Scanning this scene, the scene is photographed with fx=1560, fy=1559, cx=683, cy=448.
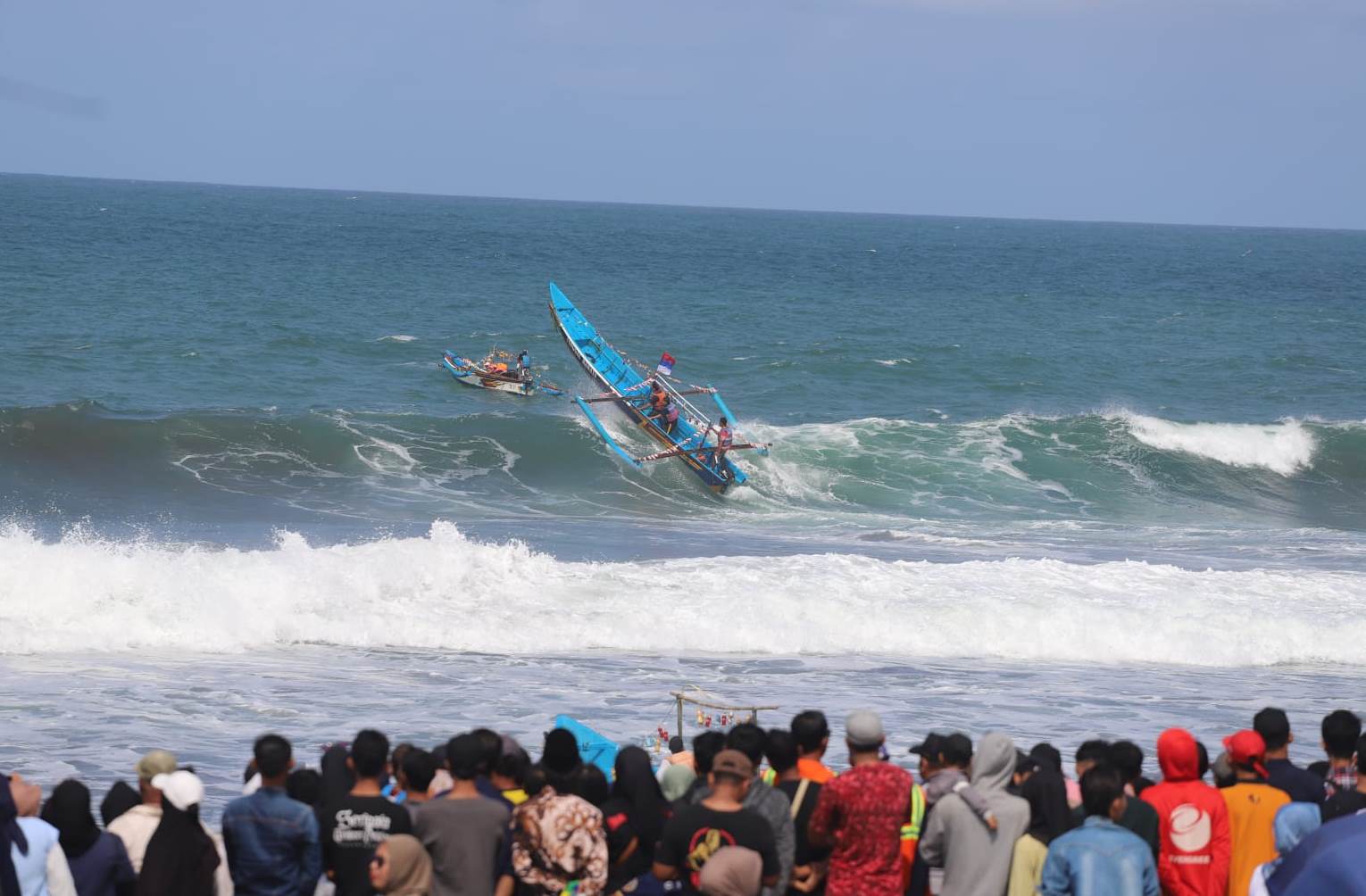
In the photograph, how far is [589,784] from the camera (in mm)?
6020

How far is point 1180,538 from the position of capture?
81.7 feet

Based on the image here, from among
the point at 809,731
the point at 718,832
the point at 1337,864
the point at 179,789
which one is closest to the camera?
the point at 1337,864

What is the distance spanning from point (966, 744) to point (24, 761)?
277 inches

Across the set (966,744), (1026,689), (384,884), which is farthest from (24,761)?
(1026,689)

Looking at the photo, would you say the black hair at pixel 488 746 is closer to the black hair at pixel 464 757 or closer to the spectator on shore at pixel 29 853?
the black hair at pixel 464 757

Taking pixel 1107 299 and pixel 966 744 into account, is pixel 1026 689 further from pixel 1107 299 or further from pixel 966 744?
pixel 1107 299

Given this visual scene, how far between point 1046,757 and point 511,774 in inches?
87.2

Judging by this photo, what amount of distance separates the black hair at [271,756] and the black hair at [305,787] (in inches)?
12.5

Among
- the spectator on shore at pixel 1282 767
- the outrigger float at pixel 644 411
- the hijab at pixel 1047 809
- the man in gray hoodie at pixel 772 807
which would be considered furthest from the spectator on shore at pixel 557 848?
the outrigger float at pixel 644 411

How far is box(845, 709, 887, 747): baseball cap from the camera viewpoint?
6.06m

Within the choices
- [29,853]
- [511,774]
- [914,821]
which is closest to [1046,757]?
[914,821]

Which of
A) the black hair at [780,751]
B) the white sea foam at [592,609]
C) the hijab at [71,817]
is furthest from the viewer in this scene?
the white sea foam at [592,609]

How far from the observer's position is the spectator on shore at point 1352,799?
5.94m

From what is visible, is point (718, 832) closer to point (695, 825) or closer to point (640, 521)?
point (695, 825)
